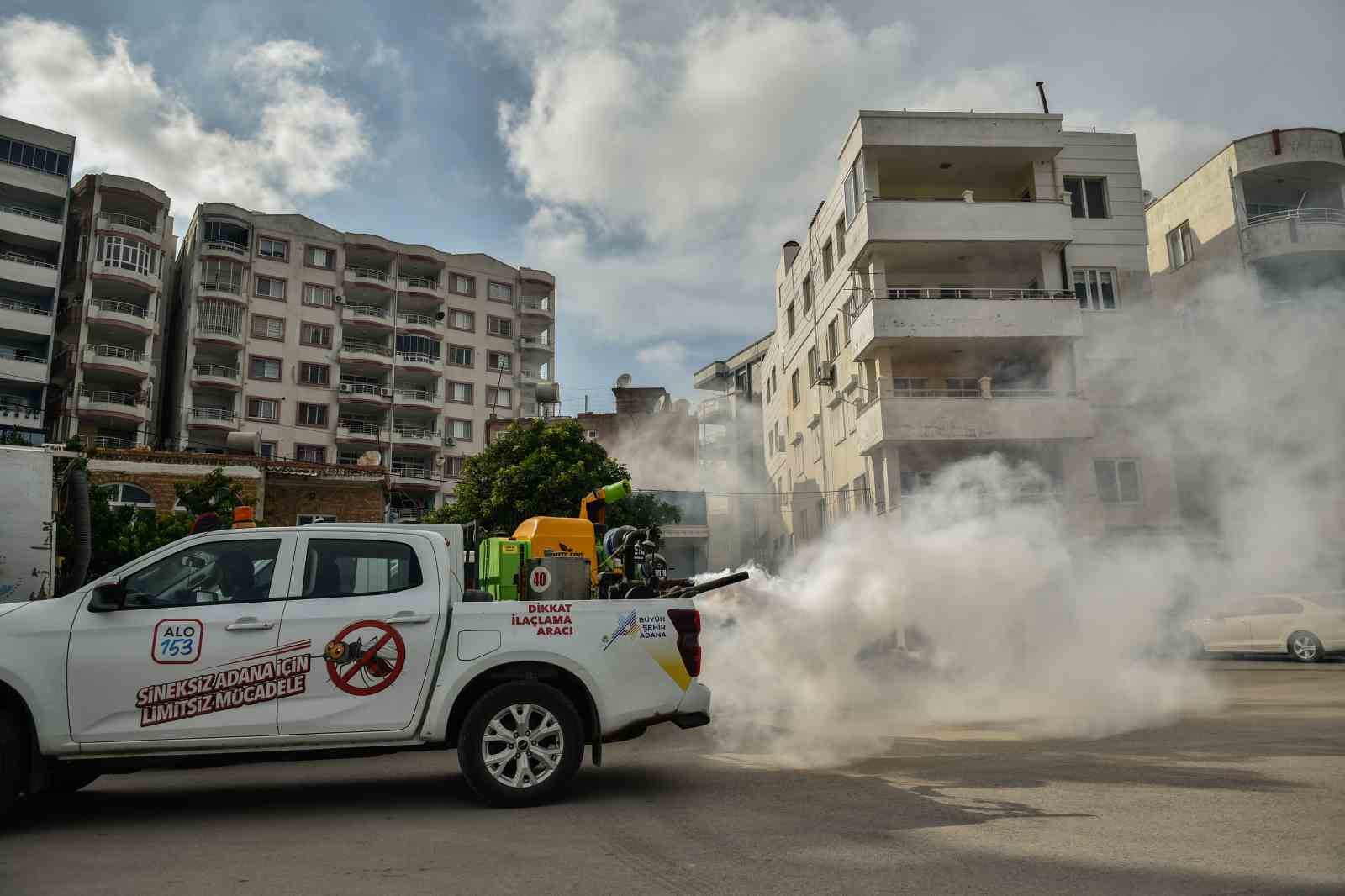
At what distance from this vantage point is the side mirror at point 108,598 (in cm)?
571

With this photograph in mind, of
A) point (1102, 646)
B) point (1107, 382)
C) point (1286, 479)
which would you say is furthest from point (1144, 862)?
point (1107, 382)

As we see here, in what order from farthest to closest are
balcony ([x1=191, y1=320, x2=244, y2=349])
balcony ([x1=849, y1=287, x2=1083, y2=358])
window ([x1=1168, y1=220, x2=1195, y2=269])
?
balcony ([x1=191, y1=320, x2=244, y2=349]) < window ([x1=1168, y1=220, x2=1195, y2=269]) < balcony ([x1=849, y1=287, x2=1083, y2=358])

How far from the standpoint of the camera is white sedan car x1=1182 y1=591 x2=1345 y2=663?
16.8 meters

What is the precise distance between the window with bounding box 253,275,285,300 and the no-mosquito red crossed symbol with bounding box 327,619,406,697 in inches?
1876

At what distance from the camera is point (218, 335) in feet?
150

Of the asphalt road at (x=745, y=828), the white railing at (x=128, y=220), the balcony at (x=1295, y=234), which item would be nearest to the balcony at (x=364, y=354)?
the white railing at (x=128, y=220)

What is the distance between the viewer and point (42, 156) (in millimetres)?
40781

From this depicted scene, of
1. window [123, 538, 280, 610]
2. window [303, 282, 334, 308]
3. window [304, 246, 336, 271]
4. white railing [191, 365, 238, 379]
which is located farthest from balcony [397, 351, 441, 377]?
window [123, 538, 280, 610]

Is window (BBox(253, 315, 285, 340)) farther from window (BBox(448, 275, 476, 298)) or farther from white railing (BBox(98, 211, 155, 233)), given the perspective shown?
window (BBox(448, 275, 476, 298))

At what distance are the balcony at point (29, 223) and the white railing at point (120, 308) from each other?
10.4 feet

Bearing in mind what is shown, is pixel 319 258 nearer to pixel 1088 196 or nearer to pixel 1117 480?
pixel 1088 196

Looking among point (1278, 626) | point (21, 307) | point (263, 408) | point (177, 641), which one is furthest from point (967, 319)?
point (21, 307)

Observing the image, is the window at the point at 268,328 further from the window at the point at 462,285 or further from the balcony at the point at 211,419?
the window at the point at 462,285

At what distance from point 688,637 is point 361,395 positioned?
46752 millimetres
